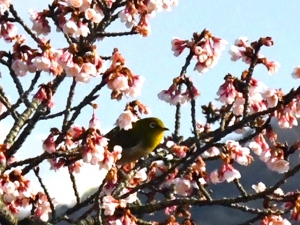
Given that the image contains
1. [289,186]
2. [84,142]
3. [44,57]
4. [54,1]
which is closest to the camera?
[84,142]

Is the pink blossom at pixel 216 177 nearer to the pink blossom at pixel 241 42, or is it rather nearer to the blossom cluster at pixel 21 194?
the pink blossom at pixel 241 42

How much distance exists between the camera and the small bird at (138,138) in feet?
27.0

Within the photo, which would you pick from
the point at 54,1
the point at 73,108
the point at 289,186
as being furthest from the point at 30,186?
the point at 289,186

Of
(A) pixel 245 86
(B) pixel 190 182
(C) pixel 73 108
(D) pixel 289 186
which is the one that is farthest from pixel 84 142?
(D) pixel 289 186

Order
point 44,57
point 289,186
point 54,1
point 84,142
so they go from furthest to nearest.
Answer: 1. point 289,186
2. point 54,1
3. point 44,57
4. point 84,142

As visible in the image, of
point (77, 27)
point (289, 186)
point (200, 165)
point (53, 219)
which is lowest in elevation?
point (53, 219)

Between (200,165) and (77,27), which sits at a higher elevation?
(77,27)

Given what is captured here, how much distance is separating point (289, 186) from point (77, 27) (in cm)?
3054

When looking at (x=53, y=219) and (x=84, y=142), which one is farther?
(x=53, y=219)

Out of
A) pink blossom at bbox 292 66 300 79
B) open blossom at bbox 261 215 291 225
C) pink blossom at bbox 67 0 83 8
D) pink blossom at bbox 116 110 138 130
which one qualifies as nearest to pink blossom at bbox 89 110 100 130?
pink blossom at bbox 116 110 138 130

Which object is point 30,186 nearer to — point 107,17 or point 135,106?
point 135,106

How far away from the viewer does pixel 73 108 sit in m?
6.30

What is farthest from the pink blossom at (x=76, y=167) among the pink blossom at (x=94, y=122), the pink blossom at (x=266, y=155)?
the pink blossom at (x=266, y=155)

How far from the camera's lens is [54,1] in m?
6.75
